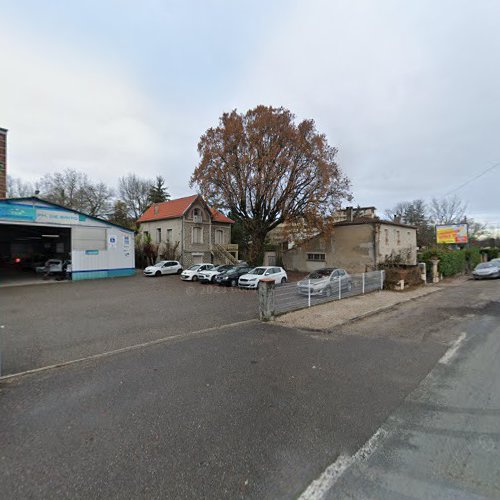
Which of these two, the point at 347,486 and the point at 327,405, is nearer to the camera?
the point at 347,486

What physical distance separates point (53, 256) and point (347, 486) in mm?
35567

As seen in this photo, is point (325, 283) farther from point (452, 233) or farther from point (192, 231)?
point (452, 233)

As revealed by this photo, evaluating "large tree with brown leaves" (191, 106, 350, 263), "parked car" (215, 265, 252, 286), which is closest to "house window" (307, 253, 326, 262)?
"large tree with brown leaves" (191, 106, 350, 263)

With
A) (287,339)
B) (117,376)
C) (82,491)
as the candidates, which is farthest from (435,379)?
(117,376)

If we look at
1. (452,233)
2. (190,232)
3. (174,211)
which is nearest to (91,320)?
(190,232)

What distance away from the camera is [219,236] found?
3191 cm

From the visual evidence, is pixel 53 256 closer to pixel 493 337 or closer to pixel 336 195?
pixel 336 195

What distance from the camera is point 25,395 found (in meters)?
3.99

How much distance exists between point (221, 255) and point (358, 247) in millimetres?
14264

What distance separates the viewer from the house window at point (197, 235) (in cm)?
2927

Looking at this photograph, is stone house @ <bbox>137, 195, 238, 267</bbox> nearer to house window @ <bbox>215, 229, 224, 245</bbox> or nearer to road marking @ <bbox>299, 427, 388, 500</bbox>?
house window @ <bbox>215, 229, 224, 245</bbox>

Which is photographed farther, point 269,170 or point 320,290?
point 269,170

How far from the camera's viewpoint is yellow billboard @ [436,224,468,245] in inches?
1261

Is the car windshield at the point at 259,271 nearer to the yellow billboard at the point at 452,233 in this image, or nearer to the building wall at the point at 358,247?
the building wall at the point at 358,247
